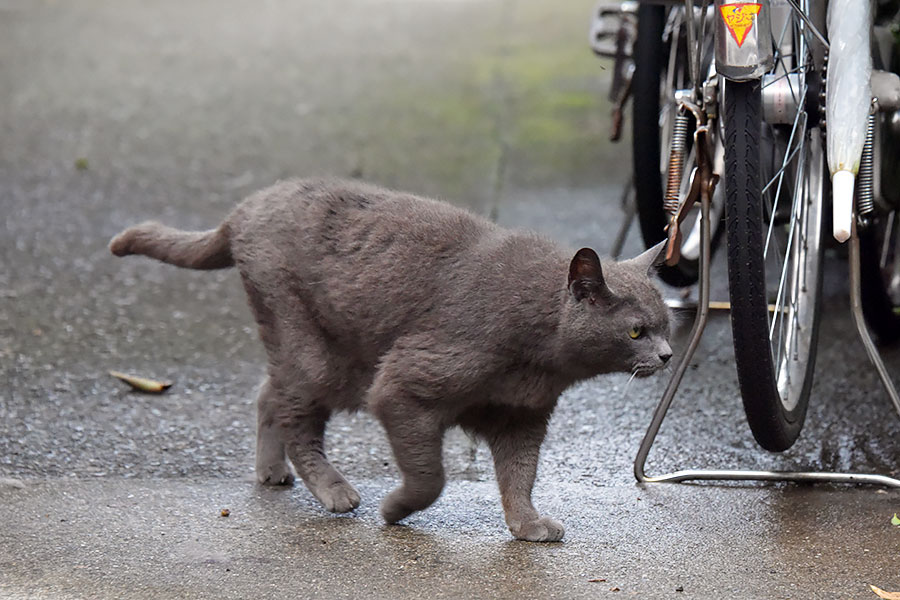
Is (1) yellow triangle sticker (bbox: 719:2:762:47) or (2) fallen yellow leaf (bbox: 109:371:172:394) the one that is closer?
(1) yellow triangle sticker (bbox: 719:2:762:47)

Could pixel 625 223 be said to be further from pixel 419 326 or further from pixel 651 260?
pixel 419 326

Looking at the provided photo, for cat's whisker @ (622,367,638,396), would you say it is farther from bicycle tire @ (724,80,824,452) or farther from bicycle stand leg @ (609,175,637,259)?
bicycle stand leg @ (609,175,637,259)

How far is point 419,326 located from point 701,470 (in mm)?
982

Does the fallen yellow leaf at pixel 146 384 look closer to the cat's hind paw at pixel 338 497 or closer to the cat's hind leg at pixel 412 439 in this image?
the cat's hind paw at pixel 338 497

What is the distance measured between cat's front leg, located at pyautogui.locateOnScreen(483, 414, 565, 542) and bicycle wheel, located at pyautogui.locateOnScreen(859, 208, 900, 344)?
4.84ft

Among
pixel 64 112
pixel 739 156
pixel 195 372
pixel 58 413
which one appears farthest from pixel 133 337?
pixel 64 112

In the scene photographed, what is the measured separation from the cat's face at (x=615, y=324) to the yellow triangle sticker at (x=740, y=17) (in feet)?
2.19

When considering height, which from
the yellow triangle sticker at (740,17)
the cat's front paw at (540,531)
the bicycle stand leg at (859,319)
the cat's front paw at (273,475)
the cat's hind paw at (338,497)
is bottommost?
the cat's front paw at (273,475)

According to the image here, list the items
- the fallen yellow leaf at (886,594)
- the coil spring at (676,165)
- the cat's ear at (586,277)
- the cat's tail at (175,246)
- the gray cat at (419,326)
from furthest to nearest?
the cat's tail at (175,246) < the coil spring at (676,165) < the gray cat at (419,326) < the cat's ear at (586,277) < the fallen yellow leaf at (886,594)

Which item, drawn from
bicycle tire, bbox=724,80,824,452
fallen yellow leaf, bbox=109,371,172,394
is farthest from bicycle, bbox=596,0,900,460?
fallen yellow leaf, bbox=109,371,172,394

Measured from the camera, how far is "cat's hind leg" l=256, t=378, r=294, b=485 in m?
3.45

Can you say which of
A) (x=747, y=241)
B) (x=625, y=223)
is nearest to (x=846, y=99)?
(x=747, y=241)

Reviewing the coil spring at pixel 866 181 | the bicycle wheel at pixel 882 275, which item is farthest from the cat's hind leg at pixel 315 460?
the bicycle wheel at pixel 882 275

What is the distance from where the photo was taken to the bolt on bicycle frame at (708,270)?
292 cm
